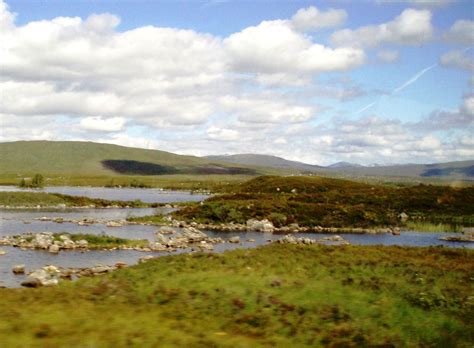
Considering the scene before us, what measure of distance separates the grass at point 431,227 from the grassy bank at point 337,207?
368 centimetres

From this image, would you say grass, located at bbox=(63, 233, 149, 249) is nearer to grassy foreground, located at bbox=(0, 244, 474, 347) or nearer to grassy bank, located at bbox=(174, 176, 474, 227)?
grassy foreground, located at bbox=(0, 244, 474, 347)

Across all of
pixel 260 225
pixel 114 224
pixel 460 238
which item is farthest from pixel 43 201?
pixel 460 238

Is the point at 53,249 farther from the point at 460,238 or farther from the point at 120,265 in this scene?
the point at 460,238

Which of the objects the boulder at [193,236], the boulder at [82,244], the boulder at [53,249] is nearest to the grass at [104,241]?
the boulder at [82,244]

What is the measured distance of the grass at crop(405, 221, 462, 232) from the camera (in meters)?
85.1

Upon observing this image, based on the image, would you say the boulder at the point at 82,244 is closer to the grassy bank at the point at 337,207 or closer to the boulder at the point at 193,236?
the boulder at the point at 193,236

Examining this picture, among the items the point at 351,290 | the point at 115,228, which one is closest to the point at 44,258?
the point at 115,228

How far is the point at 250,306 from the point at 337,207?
75.5 metres

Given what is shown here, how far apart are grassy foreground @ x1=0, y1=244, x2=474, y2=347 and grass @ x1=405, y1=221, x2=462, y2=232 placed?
56081 mm

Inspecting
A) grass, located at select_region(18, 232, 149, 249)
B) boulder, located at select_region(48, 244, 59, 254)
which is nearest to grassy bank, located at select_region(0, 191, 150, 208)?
grass, located at select_region(18, 232, 149, 249)

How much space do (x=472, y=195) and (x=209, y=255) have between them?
94.8 meters

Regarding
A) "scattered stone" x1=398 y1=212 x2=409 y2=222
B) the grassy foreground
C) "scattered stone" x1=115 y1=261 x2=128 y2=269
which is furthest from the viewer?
"scattered stone" x1=398 y1=212 x2=409 y2=222

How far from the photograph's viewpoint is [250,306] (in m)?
22.1

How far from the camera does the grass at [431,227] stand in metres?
85.1
